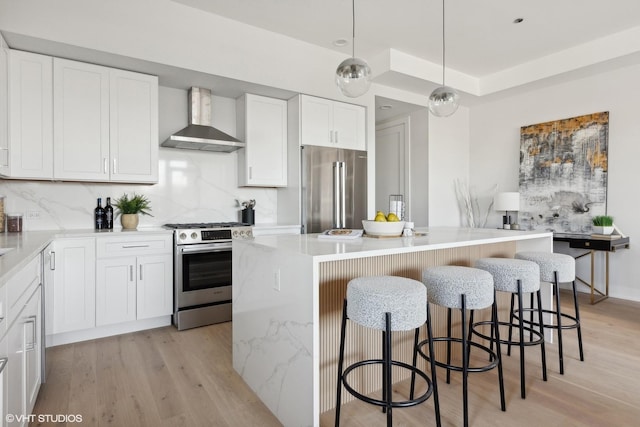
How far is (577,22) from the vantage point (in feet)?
11.8

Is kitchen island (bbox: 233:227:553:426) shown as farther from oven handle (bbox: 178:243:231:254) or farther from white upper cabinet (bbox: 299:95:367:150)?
white upper cabinet (bbox: 299:95:367:150)

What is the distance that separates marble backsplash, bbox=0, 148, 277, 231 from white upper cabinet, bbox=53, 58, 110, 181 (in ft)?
1.27

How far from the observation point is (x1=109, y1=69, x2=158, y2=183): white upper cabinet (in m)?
3.25

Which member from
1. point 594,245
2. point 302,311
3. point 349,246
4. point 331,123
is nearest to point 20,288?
point 302,311

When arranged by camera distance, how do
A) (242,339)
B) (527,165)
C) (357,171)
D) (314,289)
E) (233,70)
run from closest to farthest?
(314,289) < (242,339) < (233,70) < (357,171) < (527,165)

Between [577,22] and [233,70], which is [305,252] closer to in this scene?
[233,70]

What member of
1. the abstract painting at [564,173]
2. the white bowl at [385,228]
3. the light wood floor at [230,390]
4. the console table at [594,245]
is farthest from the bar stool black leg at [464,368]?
the abstract painting at [564,173]

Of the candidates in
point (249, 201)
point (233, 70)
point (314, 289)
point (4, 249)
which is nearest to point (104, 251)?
point (4, 249)

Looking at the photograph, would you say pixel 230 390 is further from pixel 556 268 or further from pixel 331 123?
pixel 331 123

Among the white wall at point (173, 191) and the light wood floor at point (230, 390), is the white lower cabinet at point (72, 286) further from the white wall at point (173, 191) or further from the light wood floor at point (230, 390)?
the white wall at point (173, 191)

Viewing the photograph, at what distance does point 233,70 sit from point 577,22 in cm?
342

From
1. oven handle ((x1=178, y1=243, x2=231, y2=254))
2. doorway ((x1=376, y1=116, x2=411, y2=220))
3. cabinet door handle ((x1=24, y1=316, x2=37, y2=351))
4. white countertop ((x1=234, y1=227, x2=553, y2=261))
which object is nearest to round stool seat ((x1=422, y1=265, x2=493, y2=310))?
white countertop ((x1=234, y1=227, x2=553, y2=261))

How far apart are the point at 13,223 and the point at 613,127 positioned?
6.13 meters

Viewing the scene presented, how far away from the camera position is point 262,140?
161 inches
